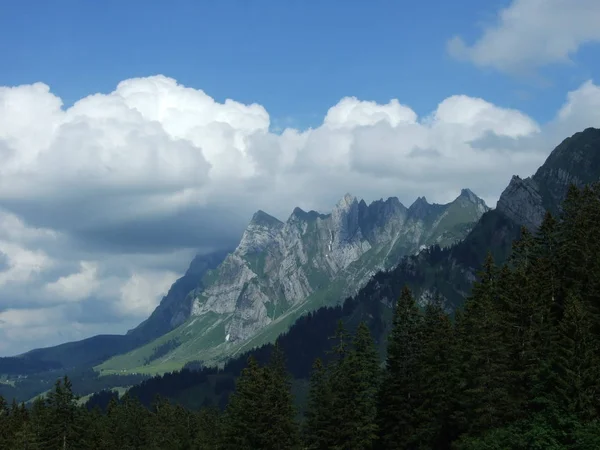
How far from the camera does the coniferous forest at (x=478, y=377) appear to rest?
61969 mm

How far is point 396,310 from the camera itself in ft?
287

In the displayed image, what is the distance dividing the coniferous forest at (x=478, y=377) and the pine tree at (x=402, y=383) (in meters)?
0.17

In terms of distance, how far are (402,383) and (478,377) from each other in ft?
50.7

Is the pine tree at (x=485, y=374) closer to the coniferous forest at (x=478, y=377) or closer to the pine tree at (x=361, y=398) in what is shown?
the coniferous forest at (x=478, y=377)

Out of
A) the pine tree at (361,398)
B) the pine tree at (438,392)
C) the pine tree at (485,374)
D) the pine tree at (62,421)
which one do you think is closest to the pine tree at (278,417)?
the pine tree at (361,398)

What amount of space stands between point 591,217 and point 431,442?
150 ft

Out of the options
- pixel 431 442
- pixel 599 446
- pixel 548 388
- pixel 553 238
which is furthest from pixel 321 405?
pixel 553 238

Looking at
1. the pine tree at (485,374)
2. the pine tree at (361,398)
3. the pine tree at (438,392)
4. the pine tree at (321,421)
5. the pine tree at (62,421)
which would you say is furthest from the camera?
the pine tree at (62,421)

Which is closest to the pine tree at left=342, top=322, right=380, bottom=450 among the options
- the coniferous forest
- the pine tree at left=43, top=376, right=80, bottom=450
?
the coniferous forest

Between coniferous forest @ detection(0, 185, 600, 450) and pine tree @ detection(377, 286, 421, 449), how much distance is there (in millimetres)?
165

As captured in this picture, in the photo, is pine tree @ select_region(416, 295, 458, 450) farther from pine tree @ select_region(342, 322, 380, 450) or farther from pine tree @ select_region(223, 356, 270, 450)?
pine tree @ select_region(223, 356, 270, 450)

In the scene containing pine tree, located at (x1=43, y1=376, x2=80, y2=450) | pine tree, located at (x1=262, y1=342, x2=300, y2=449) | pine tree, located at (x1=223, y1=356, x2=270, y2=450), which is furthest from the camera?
pine tree, located at (x1=43, y1=376, x2=80, y2=450)

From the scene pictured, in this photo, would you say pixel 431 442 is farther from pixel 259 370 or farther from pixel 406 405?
pixel 259 370

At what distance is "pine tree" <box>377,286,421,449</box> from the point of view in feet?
261
